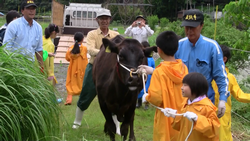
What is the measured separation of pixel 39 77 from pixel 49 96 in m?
0.31

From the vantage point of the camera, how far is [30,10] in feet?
21.3

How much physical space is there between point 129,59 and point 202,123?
182 cm

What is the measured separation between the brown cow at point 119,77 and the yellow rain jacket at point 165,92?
0.61 metres

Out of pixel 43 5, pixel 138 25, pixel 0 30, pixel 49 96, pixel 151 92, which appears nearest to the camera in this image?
pixel 151 92

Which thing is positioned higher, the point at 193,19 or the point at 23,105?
the point at 193,19

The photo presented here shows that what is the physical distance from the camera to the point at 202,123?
3479mm

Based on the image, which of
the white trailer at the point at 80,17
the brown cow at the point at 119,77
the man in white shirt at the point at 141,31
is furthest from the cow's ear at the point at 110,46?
the white trailer at the point at 80,17

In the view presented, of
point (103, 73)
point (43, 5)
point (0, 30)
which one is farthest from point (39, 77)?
point (43, 5)

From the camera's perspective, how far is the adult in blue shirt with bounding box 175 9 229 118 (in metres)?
4.59

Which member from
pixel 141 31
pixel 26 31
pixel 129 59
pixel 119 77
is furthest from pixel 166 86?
pixel 141 31

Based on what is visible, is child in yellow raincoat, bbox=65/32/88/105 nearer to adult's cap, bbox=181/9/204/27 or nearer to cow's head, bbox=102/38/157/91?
cow's head, bbox=102/38/157/91

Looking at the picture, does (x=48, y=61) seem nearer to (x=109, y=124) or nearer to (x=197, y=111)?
(x=109, y=124)

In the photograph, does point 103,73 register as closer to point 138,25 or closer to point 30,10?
point 30,10

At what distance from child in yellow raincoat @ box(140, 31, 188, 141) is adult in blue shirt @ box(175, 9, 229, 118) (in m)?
0.49
